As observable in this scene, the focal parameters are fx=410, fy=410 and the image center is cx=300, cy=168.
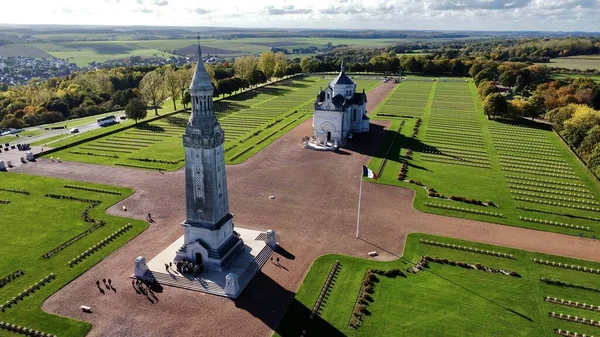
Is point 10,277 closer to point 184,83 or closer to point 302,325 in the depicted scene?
point 302,325

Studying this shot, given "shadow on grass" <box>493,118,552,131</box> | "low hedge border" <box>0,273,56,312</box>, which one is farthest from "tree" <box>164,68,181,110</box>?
"shadow on grass" <box>493,118,552,131</box>

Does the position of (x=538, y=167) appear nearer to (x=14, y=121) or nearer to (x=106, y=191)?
(x=106, y=191)

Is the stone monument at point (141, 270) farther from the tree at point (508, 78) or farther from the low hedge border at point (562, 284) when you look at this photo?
the tree at point (508, 78)

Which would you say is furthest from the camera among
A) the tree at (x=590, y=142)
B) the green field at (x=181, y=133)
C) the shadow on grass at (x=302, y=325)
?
the green field at (x=181, y=133)

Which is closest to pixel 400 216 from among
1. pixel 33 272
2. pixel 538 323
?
pixel 538 323

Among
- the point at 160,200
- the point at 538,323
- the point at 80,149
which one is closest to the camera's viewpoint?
the point at 538,323

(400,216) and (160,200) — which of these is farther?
(160,200)

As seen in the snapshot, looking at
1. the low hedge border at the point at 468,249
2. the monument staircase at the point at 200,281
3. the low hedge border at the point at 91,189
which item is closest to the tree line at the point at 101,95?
the low hedge border at the point at 91,189
